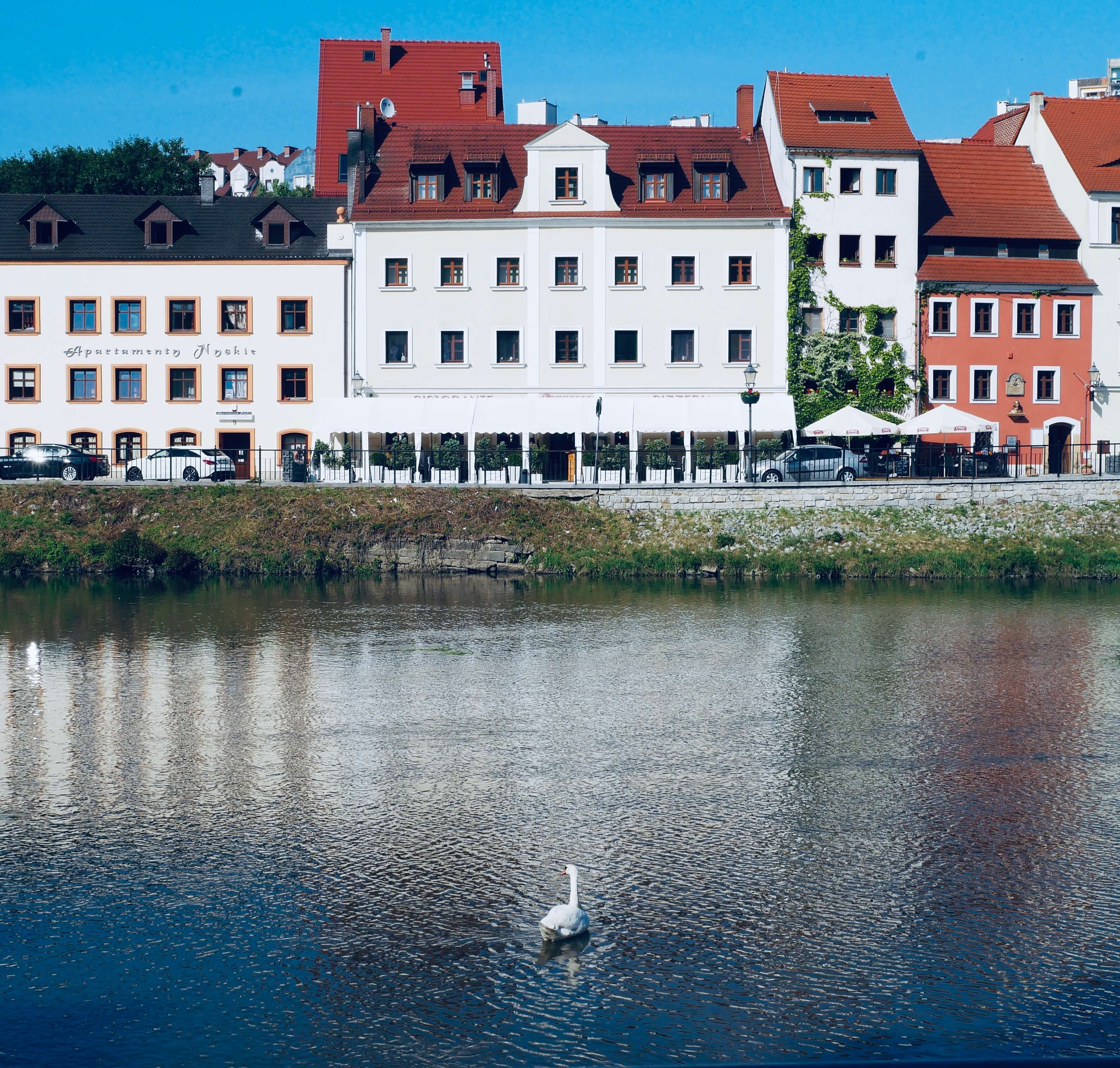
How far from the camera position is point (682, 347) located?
50.3 meters

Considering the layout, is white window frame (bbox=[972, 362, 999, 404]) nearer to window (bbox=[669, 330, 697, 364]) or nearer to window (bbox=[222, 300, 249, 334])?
window (bbox=[669, 330, 697, 364])

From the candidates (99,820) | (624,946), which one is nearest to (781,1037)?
(624,946)

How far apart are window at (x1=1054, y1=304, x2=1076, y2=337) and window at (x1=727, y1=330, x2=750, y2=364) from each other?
40.6 ft

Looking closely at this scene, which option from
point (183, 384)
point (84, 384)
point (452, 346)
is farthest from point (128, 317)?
point (452, 346)

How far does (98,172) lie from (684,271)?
118 feet

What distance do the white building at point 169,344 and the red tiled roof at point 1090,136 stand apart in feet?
96.4

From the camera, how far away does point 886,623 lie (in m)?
28.2

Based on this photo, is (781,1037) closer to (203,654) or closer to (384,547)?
(203,654)

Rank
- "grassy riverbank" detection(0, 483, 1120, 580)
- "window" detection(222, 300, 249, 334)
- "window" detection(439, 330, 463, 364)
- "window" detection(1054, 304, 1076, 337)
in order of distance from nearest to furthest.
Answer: "grassy riverbank" detection(0, 483, 1120, 580) < "window" detection(439, 330, 463, 364) < "window" detection(222, 300, 249, 334) < "window" detection(1054, 304, 1076, 337)

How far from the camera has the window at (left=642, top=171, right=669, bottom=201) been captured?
166 ft

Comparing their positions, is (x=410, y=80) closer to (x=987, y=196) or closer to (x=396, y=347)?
(x=396, y=347)

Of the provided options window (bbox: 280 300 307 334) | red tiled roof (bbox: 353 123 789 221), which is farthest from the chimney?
window (bbox: 280 300 307 334)

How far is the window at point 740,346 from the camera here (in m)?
50.3

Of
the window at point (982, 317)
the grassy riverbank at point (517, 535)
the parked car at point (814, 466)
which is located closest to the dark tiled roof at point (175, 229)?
the grassy riverbank at point (517, 535)
